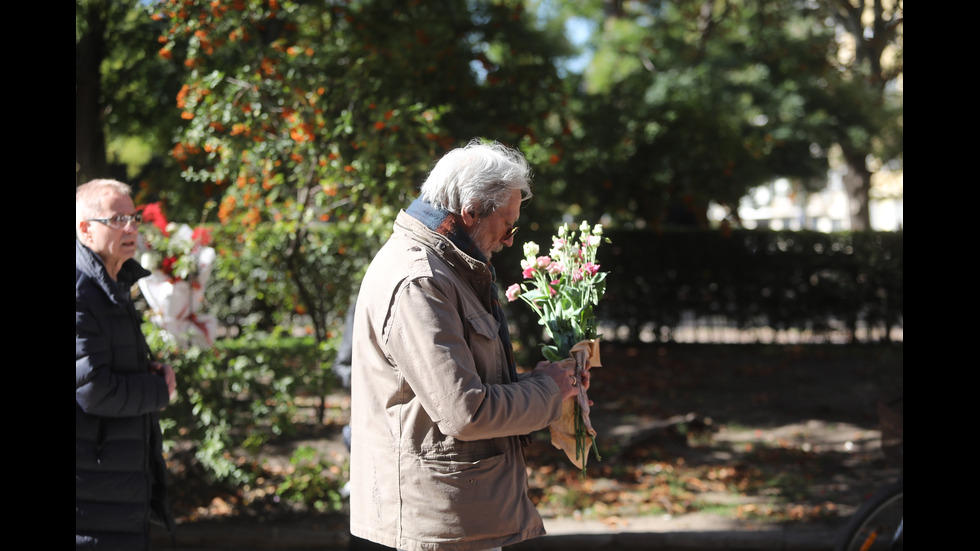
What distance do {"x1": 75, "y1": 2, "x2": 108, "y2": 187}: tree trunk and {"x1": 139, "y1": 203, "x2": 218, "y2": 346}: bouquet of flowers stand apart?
275 cm

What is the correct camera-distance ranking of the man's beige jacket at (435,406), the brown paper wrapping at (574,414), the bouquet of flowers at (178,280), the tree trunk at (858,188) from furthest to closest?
the tree trunk at (858,188)
the bouquet of flowers at (178,280)
the brown paper wrapping at (574,414)
the man's beige jacket at (435,406)

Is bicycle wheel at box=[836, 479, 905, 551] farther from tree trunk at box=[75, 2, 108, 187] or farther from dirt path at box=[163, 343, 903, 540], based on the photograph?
tree trunk at box=[75, 2, 108, 187]

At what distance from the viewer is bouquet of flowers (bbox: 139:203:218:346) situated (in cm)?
445

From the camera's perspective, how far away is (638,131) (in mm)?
10203

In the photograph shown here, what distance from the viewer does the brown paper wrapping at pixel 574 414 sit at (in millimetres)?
2680

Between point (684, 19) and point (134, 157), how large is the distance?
11.7 metres

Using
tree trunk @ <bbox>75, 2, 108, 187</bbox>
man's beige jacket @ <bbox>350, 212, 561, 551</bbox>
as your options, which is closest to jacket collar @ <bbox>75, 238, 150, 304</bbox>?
man's beige jacket @ <bbox>350, 212, 561, 551</bbox>

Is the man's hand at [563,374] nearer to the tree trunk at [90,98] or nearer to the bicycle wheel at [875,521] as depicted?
the bicycle wheel at [875,521]

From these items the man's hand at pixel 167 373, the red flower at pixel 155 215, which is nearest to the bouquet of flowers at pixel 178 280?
the red flower at pixel 155 215

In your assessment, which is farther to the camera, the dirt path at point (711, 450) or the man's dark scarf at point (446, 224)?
the dirt path at point (711, 450)

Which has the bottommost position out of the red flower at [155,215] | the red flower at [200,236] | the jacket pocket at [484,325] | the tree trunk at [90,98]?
the jacket pocket at [484,325]

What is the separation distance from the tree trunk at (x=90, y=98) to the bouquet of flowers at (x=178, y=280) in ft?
9.01
